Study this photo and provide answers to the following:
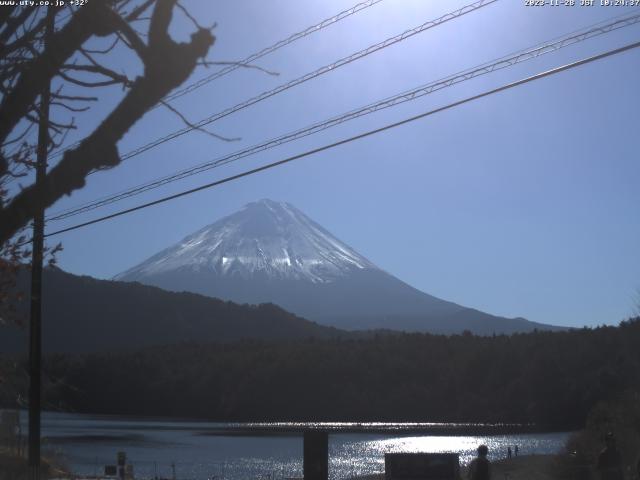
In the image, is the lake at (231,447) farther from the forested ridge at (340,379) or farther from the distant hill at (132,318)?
the distant hill at (132,318)

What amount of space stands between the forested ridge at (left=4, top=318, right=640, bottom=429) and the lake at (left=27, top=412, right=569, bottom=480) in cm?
526

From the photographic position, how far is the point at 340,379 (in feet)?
289

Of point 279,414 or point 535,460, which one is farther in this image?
point 279,414

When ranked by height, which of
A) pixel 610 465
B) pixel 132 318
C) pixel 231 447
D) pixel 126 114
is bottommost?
pixel 231 447

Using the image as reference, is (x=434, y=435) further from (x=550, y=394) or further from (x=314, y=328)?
(x=314, y=328)

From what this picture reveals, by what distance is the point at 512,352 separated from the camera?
8019 cm

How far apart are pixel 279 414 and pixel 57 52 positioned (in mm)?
84905

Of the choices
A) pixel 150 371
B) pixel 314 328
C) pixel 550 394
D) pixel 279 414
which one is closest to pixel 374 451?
pixel 550 394

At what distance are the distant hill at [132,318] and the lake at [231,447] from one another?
93.0ft

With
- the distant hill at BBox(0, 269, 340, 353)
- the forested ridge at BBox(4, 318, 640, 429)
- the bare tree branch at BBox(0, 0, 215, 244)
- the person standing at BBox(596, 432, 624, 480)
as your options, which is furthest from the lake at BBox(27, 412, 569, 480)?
the distant hill at BBox(0, 269, 340, 353)

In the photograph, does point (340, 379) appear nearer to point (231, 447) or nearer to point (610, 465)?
point (231, 447)

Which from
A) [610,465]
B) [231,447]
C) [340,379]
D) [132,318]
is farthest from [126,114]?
[132,318]

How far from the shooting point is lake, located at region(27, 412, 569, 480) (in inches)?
1527

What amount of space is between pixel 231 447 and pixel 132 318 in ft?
Result: 196
